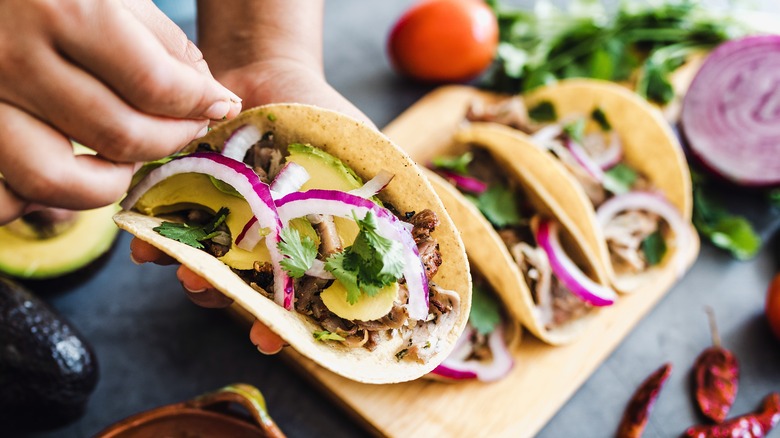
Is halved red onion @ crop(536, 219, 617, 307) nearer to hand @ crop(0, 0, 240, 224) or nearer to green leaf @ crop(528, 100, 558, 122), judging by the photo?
green leaf @ crop(528, 100, 558, 122)

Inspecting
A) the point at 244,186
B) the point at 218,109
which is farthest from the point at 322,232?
the point at 218,109

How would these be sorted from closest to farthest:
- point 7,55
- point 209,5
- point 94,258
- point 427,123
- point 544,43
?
point 7,55
point 209,5
point 94,258
point 427,123
point 544,43

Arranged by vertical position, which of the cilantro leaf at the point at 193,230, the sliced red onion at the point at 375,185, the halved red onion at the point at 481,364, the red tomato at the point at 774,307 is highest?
the sliced red onion at the point at 375,185

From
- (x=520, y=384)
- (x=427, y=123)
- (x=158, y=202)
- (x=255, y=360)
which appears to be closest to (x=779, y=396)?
(x=520, y=384)

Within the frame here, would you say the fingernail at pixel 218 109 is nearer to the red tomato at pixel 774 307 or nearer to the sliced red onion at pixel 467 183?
the sliced red onion at pixel 467 183

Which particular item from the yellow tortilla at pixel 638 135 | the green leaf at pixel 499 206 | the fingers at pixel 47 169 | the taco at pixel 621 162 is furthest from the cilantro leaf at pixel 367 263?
the yellow tortilla at pixel 638 135

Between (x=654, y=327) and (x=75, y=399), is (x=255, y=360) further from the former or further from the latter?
(x=654, y=327)

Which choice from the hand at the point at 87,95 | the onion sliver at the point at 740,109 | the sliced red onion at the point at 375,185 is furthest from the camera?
the onion sliver at the point at 740,109
